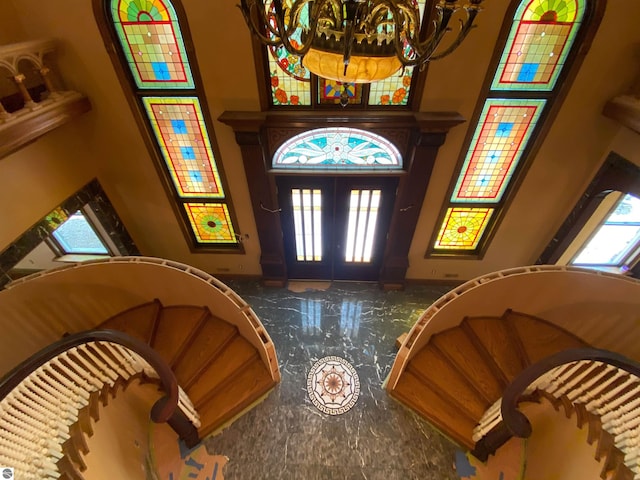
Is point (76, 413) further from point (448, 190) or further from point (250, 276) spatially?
point (448, 190)

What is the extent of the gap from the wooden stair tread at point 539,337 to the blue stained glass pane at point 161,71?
4.63 m

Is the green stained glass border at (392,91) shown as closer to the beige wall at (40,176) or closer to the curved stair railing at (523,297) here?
the curved stair railing at (523,297)

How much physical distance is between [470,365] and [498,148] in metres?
2.47

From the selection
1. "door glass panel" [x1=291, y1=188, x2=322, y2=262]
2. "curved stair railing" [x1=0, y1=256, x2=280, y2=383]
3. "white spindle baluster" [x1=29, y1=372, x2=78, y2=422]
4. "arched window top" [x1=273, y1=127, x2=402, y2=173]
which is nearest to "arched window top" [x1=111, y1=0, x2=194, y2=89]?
"arched window top" [x1=273, y1=127, x2=402, y2=173]

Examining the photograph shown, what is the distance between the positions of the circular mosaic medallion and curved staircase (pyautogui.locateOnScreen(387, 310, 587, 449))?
46 cm

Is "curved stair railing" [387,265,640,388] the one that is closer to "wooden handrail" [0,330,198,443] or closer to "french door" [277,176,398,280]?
"french door" [277,176,398,280]

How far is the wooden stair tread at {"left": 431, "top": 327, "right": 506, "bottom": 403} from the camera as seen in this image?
335 cm

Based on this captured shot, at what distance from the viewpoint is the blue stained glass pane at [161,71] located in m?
3.23

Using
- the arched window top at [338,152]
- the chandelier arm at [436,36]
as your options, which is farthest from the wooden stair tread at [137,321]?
the chandelier arm at [436,36]

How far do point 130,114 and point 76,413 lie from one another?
2.87m

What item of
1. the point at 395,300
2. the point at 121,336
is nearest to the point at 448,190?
the point at 395,300

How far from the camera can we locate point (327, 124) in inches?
136

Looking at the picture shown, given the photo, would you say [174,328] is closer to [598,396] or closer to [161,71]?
[161,71]

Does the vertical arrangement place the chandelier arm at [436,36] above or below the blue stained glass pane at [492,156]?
above
